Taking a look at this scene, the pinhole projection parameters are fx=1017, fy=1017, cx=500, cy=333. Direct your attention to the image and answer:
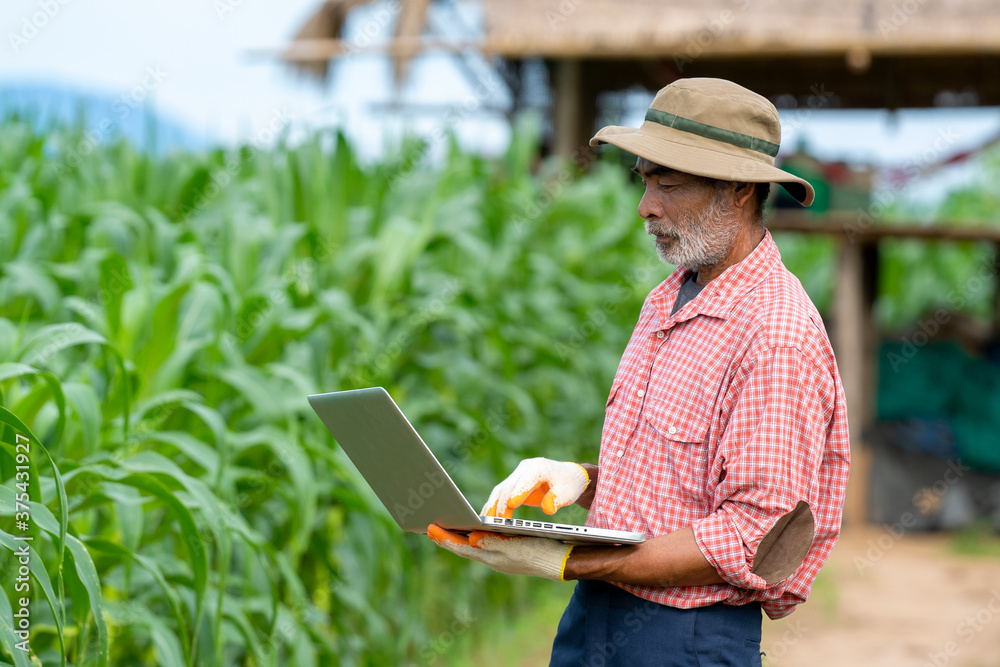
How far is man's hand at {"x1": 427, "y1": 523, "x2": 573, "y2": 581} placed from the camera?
1.40m

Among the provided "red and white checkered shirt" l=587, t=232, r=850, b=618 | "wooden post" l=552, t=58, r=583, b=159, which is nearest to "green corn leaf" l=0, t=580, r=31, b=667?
"red and white checkered shirt" l=587, t=232, r=850, b=618

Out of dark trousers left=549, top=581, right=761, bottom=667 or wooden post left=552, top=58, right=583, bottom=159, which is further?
wooden post left=552, top=58, right=583, bottom=159

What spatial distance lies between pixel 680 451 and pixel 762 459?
0.15m

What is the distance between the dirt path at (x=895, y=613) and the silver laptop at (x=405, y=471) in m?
2.95

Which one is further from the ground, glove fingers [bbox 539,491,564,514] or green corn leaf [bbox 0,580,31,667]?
glove fingers [bbox 539,491,564,514]

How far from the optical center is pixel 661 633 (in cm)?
147

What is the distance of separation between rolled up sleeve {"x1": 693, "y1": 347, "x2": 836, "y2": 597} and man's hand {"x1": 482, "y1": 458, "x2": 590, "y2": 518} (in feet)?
0.84

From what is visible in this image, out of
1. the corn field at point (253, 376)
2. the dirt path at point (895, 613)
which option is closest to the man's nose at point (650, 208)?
the corn field at point (253, 376)

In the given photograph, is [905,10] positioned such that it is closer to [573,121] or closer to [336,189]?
[573,121]

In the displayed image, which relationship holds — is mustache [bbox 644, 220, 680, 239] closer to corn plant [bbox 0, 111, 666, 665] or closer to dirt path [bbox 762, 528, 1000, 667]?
corn plant [bbox 0, 111, 666, 665]

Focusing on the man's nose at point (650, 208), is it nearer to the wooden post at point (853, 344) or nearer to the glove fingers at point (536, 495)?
the glove fingers at point (536, 495)

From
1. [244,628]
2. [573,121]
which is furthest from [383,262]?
[573,121]

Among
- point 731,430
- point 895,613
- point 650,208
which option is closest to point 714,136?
point 650,208

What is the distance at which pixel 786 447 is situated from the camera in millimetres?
1347
